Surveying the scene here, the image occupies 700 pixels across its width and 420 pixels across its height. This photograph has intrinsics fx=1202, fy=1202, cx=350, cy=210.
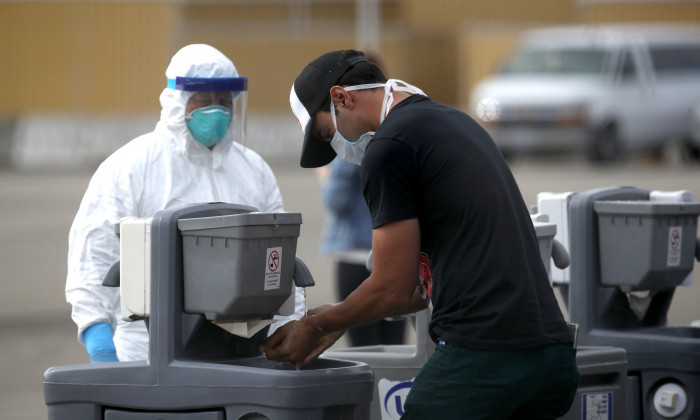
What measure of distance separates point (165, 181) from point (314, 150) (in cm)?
82

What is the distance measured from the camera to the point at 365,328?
588 cm

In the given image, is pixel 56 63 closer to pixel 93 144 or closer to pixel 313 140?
pixel 93 144

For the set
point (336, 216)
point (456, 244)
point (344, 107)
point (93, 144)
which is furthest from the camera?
point (93, 144)

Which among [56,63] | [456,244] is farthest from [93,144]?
[456,244]

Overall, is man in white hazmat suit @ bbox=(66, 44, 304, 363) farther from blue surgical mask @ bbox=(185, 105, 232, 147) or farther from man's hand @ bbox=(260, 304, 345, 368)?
man's hand @ bbox=(260, 304, 345, 368)

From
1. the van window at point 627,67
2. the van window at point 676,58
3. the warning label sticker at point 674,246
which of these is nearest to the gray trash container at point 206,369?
the warning label sticker at point 674,246

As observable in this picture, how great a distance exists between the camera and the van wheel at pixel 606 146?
18188 millimetres

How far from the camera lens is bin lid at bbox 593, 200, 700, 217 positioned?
4.36m

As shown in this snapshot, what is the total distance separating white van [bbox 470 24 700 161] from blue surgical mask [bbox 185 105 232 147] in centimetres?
1368

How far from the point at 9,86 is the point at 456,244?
1977 centimetres

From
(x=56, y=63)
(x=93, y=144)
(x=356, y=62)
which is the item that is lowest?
(x=93, y=144)

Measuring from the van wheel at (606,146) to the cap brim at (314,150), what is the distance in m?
15.1

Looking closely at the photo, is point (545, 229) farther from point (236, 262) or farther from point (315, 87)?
point (236, 262)

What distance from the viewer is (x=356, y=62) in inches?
131
